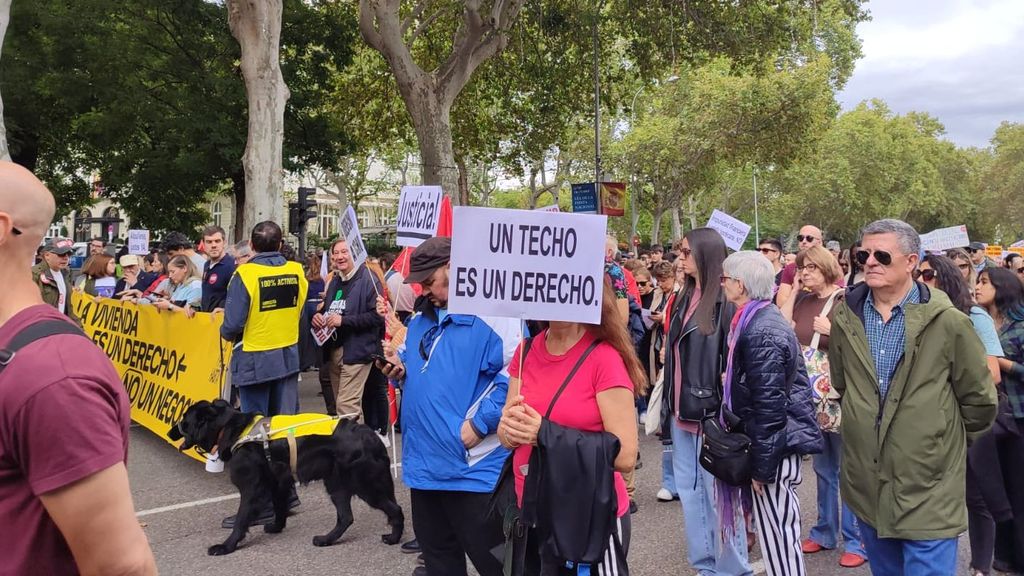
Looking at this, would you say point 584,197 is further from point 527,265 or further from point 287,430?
point 527,265

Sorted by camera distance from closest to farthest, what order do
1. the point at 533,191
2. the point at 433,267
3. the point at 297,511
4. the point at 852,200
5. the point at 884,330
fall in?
the point at 884,330 → the point at 433,267 → the point at 297,511 → the point at 533,191 → the point at 852,200

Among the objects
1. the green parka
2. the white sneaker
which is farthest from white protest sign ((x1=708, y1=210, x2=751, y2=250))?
the green parka

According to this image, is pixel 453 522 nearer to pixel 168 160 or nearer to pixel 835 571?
pixel 835 571

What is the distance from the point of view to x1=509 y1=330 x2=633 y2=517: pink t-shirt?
285cm

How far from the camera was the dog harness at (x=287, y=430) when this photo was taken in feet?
16.5

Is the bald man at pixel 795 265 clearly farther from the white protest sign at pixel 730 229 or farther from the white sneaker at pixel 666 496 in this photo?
the white sneaker at pixel 666 496

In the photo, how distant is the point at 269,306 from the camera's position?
19.6ft

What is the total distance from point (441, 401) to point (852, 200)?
182 feet

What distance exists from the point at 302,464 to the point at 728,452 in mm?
2563

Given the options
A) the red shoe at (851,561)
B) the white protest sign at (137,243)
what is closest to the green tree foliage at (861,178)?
the white protest sign at (137,243)

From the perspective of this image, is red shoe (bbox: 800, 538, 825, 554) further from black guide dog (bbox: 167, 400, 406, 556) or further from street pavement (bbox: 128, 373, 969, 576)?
Result: black guide dog (bbox: 167, 400, 406, 556)

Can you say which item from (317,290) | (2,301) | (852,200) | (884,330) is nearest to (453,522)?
(884,330)

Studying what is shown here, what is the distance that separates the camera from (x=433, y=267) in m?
3.55

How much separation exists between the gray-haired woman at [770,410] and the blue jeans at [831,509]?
→ 3.53 ft
